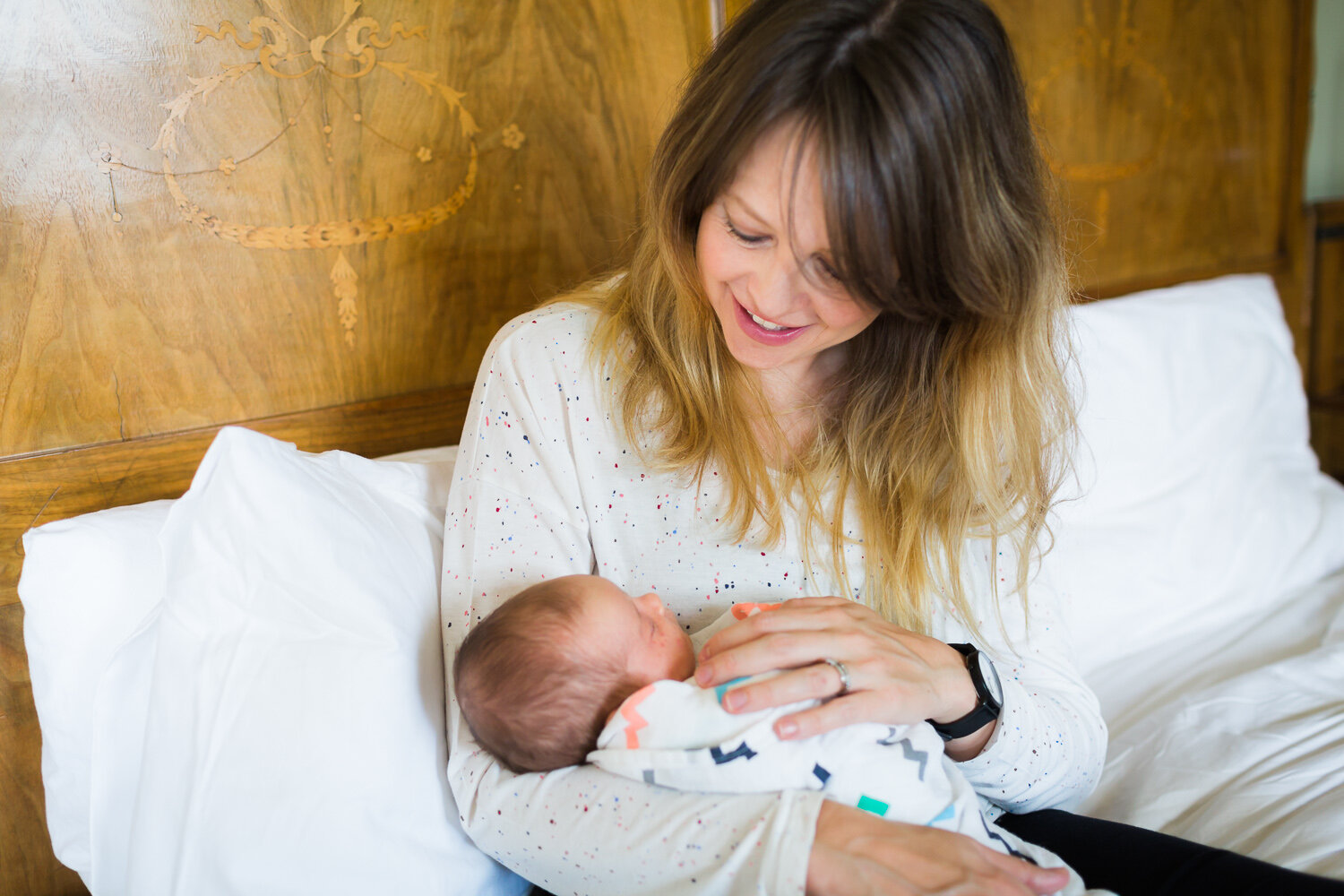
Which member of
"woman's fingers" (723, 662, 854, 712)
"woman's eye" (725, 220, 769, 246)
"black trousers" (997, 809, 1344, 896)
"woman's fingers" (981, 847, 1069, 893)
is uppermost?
"woman's eye" (725, 220, 769, 246)

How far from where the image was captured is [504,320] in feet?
5.00

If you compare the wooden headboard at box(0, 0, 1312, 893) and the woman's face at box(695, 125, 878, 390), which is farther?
the wooden headboard at box(0, 0, 1312, 893)

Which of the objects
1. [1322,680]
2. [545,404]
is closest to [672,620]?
[545,404]

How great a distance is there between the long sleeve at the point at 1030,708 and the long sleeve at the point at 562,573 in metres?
0.32

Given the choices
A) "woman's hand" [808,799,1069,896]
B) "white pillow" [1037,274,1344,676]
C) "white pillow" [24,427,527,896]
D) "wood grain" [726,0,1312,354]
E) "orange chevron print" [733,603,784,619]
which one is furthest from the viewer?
"wood grain" [726,0,1312,354]

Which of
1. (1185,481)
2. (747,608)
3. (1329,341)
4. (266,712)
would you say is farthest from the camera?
(1329,341)

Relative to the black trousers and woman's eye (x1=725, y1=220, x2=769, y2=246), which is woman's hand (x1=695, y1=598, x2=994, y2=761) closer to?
the black trousers

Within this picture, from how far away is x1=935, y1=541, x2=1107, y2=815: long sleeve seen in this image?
3.59ft

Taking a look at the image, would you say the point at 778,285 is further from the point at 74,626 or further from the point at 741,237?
the point at 74,626

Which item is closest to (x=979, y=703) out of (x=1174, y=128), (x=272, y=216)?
(x=272, y=216)

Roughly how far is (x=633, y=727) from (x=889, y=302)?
51cm

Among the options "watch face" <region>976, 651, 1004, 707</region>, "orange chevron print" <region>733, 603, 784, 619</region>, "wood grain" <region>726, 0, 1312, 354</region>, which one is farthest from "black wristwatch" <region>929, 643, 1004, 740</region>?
"wood grain" <region>726, 0, 1312, 354</region>

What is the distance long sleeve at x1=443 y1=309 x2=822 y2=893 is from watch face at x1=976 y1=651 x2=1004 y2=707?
0.98 ft

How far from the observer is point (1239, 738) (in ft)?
4.44
